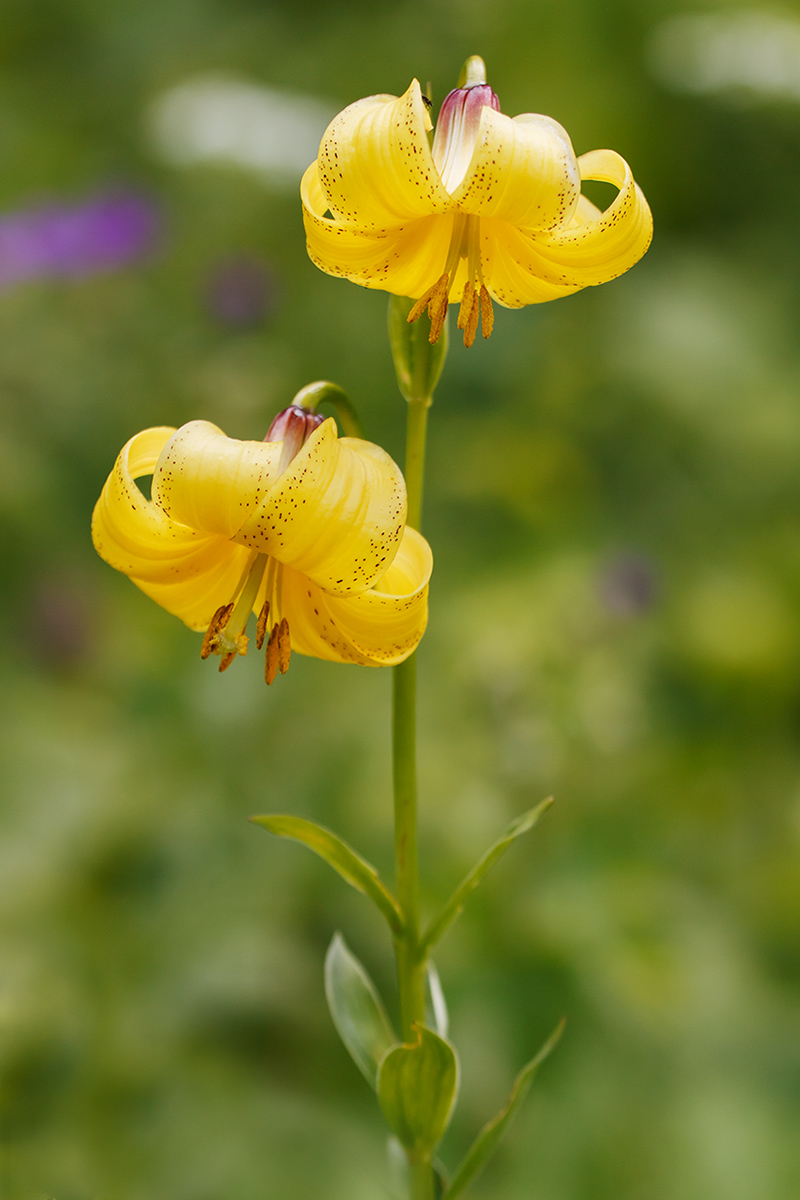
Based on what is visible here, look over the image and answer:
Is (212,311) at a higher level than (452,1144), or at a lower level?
higher

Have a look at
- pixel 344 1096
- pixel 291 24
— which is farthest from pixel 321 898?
pixel 291 24

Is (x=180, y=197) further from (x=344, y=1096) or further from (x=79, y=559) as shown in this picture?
(x=344, y=1096)

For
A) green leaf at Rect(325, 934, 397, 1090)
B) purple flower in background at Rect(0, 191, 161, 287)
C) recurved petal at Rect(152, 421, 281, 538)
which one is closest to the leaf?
green leaf at Rect(325, 934, 397, 1090)

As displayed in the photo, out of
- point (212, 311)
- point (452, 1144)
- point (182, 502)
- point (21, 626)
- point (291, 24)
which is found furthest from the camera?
point (291, 24)

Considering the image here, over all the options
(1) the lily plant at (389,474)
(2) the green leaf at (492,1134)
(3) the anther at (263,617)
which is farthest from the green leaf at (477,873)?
(3) the anther at (263,617)

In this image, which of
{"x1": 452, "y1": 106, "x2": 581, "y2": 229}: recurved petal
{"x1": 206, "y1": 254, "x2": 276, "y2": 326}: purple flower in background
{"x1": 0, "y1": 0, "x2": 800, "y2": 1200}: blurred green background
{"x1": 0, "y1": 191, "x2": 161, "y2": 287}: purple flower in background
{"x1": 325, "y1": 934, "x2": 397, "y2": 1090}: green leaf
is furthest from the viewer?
{"x1": 0, "y1": 191, "x2": 161, "y2": 287}: purple flower in background

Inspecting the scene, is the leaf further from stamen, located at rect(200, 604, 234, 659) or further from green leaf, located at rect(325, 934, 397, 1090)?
stamen, located at rect(200, 604, 234, 659)
